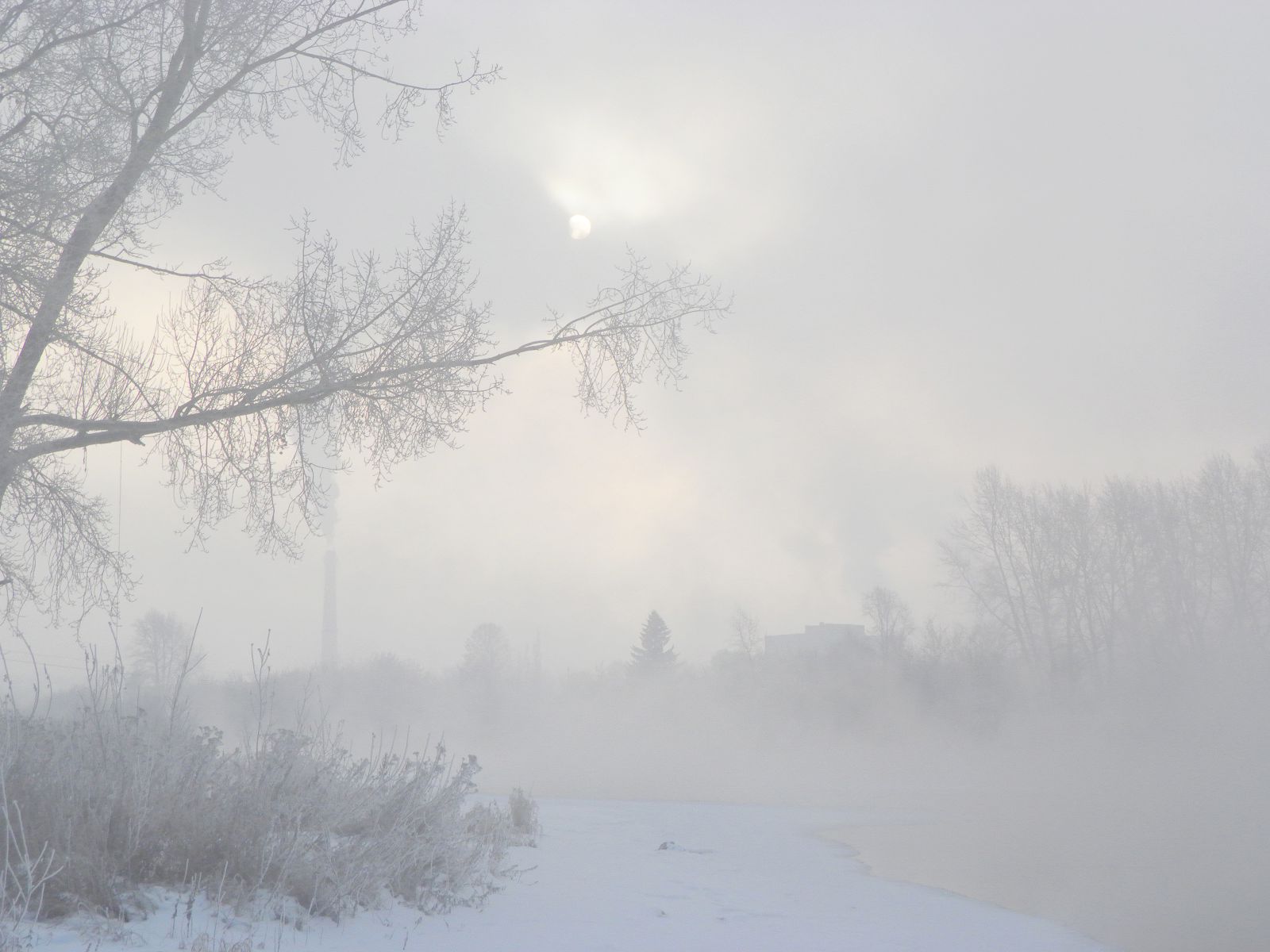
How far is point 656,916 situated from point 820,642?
2581 inches

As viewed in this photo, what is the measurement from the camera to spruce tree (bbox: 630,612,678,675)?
209ft

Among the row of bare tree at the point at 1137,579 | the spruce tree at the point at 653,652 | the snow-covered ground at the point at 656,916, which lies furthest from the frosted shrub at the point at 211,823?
the spruce tree at the point at 653,652

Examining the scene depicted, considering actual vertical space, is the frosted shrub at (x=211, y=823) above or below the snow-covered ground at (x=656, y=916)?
above

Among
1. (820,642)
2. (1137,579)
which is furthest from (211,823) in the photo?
(820,642)

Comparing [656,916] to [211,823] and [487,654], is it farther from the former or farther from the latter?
[487,654]

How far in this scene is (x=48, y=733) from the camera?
A: 569cm

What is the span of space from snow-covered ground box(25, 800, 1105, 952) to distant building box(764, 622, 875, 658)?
139ft

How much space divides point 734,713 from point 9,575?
4778 cm

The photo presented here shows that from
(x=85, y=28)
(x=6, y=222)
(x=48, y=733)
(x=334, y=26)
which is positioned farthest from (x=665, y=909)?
(x=85, y=28)

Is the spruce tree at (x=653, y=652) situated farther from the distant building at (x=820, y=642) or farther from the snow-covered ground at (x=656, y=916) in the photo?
the snow-covered ground at (x=656, y=916)

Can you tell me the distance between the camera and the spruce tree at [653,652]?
63.8 m

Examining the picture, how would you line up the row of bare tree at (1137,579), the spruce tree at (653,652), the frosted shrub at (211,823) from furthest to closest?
the spruce tree at (653,652) < the row of bare tree at (1137,579) < the frosted shrub at (211,823)

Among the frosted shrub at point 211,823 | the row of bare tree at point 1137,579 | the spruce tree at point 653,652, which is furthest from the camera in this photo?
the spruce tree at point 653,652

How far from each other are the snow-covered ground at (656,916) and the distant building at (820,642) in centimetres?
4249
